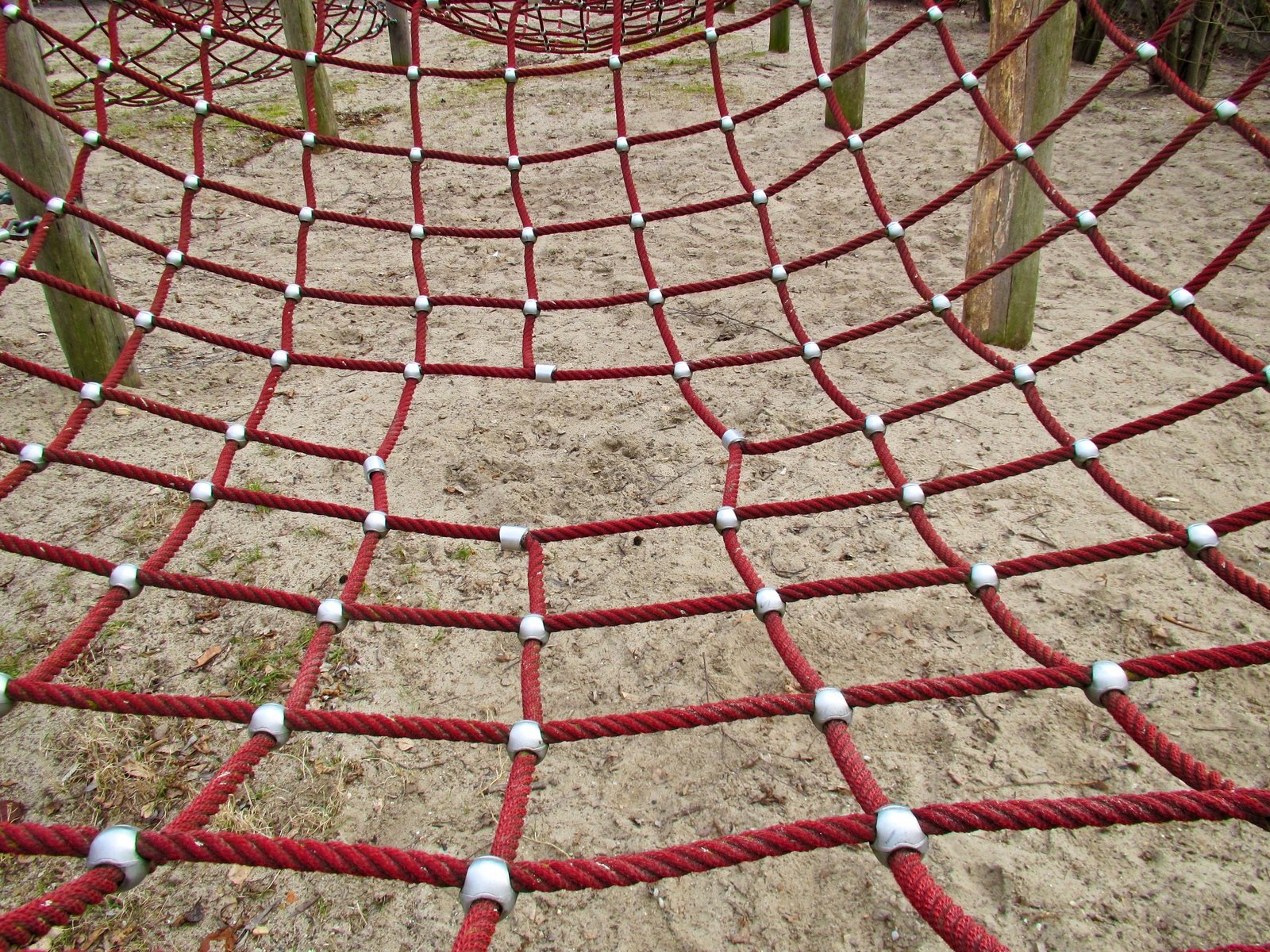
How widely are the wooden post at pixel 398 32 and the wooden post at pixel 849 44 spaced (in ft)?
6.73

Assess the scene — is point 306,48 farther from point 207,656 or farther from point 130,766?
point 130,766

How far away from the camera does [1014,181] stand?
1.84 meters

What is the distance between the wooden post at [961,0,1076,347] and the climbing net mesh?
0.32ft

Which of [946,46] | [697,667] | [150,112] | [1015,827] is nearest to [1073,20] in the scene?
[946,46]

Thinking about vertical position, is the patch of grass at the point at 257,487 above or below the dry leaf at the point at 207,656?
above

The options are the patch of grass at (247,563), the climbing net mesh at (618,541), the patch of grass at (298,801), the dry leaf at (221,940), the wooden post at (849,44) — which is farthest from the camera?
the wooden post at (849,44)

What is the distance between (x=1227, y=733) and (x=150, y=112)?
472cm

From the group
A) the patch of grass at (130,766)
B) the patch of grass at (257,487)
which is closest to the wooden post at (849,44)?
the patch of grass at (257,487)

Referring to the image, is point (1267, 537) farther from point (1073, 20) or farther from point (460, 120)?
point (460, 120)

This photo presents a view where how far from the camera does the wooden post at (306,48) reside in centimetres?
296

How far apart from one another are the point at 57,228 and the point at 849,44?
8.67ft

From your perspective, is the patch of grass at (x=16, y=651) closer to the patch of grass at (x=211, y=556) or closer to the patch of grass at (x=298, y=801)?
the patch of grass at (x=211, y=556)

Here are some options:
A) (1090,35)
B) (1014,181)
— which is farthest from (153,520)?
(1090,35)

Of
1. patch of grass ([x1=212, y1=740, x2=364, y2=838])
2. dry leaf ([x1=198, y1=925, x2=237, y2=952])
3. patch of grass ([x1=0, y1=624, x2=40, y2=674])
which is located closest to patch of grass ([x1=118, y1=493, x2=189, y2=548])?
patch of grass ([x1=0, y1=624, x2=40, y2=674])
